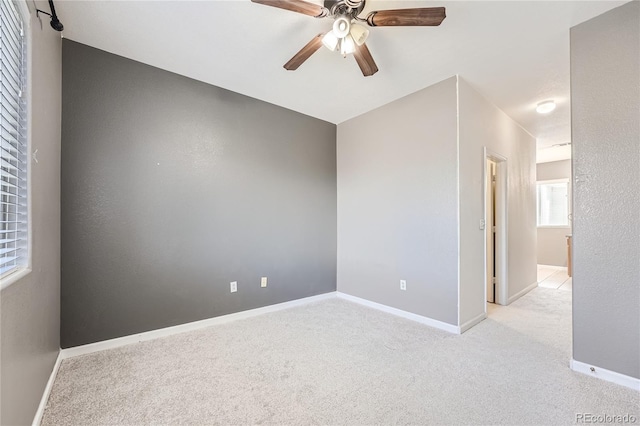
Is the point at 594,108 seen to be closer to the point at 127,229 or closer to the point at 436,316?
the point at 436,316

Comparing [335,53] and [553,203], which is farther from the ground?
[335,53]

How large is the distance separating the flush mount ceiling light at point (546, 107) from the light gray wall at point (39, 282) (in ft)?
15.8

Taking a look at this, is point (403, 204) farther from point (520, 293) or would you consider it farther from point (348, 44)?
point (520, 293)

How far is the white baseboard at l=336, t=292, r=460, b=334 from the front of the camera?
2.74m

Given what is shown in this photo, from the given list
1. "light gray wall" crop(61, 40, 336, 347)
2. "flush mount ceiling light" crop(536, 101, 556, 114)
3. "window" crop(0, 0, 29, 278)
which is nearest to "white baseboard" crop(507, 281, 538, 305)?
"flush mount ceiling light" crop(536, 101, 556, 114)

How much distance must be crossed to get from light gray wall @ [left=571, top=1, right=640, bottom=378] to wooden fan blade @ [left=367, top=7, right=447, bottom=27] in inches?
52.8

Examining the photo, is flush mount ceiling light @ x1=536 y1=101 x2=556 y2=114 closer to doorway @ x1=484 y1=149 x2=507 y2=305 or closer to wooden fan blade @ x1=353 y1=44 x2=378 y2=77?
doorway @ x1=484 y1=149 x2=507 y2=305

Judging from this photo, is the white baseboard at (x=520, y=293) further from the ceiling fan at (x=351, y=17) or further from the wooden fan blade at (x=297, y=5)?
the wooden fan blade at (x=297, y=5)

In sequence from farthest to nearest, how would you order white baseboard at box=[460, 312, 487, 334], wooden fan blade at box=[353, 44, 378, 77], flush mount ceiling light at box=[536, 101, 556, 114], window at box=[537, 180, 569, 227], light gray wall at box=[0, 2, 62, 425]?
window at box=[537, 180, 569, 227]
flush mount ceiling light at box=[536, 101, 556, 114]
white baseboard at box=[460, 312, 487, 334]
wooden fan blade at box=[353, 44, 378, 77]
light gray wall at box=[0, 2, 62, 425]

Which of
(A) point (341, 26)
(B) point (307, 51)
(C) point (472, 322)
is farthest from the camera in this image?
(C) point (472, 322)

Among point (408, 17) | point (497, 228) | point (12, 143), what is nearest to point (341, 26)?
point (408, 17)

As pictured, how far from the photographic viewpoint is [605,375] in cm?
190

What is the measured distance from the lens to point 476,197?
299cm

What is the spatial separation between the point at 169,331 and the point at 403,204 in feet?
9.53
